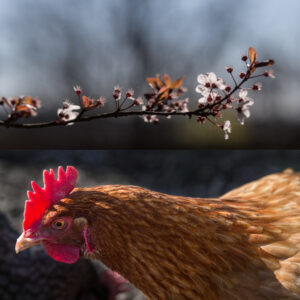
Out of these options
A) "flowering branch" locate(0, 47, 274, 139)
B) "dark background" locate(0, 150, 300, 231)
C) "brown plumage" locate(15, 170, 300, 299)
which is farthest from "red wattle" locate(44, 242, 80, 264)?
"dark background" locate(0, 150, 300, 231)

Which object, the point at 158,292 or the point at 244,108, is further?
the point at 158,292

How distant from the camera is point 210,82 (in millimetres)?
523

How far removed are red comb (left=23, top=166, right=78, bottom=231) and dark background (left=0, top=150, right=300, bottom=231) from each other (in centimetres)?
108

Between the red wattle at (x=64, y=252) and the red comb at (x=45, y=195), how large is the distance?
82 millimetres

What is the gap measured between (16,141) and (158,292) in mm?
1155

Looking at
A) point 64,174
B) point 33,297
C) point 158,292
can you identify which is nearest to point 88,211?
point 64,174

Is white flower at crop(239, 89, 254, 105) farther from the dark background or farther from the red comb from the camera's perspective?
the dark background

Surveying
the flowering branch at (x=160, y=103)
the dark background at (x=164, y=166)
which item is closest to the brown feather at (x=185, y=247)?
the flowering branch at (x=160, y=103)

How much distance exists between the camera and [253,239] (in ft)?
2.47

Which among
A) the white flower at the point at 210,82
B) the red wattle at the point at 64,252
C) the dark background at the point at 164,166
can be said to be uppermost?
the white flower at the point at 210,82

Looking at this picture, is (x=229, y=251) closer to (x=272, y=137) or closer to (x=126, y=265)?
(x=126, y=265)

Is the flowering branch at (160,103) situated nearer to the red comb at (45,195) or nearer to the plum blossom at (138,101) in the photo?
the plum blossom at (138,101)

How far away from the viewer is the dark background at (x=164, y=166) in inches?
76.9

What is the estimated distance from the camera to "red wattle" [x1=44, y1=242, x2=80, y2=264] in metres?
0.80
